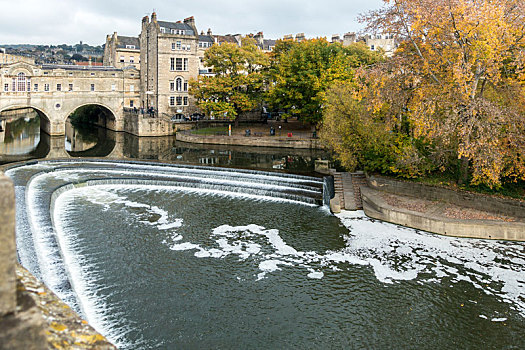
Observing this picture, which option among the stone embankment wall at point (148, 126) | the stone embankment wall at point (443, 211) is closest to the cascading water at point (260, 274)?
the stone embankment wall at point (443, 211)

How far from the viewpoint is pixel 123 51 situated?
90.6 meters

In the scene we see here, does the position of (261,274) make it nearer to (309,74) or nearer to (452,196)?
(452,196)

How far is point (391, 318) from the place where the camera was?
552 inches

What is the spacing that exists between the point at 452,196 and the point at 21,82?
50486 mm

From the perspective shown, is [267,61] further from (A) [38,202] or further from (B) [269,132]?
(A) [38,202]

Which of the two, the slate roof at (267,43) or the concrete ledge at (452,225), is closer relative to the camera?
the concrete ledge at (452,225)

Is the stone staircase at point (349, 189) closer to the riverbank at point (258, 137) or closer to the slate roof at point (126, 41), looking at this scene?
the riverbank at point (258, 137)

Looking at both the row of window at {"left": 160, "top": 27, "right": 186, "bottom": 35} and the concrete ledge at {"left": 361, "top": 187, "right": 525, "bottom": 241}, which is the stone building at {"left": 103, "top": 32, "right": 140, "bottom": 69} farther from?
the concrete ledge at {"left": 361, "top": 187, "right": 525, "bottom": 241}

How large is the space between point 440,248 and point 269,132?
125 feet

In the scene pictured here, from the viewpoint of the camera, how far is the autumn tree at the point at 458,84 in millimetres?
21312

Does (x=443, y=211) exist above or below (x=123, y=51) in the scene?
A: below

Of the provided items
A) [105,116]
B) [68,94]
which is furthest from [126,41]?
[68,94]

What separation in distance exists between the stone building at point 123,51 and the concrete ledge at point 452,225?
76.6 metres

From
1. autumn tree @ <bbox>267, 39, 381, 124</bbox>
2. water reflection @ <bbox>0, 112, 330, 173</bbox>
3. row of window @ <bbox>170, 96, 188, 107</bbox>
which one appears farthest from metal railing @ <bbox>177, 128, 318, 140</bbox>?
row of window @ <bbox>170, 96, 188, 107</bbox>
